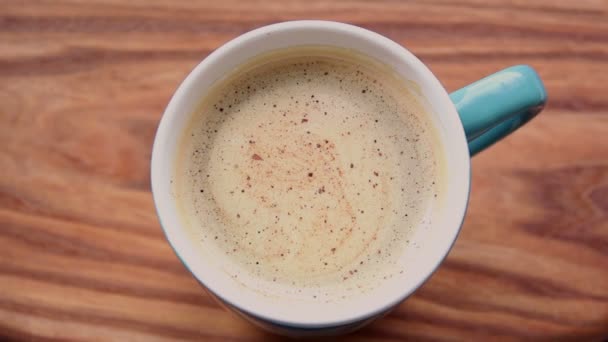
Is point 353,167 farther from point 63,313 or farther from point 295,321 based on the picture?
point 63,313

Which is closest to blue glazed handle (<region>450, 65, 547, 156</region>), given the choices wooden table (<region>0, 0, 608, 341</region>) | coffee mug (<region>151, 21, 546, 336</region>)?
coffee mug (<region>151, 21, 546, 336</region>)

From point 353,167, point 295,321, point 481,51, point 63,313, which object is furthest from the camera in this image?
point 481,51

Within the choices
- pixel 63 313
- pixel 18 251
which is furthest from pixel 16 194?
pixel 63 313

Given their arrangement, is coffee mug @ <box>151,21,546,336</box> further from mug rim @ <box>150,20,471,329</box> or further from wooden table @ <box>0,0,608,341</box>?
wooden table @ <box>0,0,608,341</box>

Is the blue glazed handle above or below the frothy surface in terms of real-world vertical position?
above

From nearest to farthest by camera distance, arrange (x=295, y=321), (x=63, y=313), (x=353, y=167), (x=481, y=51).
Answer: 1. (x=295, y=321)
2. (x=353, y=167)
3. (x=63, y=313)
4. (x=481, y=51)

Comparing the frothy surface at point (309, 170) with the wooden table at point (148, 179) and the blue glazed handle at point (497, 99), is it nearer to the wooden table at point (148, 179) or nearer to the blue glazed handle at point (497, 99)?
the blue glazed handle at point (497, 99)
